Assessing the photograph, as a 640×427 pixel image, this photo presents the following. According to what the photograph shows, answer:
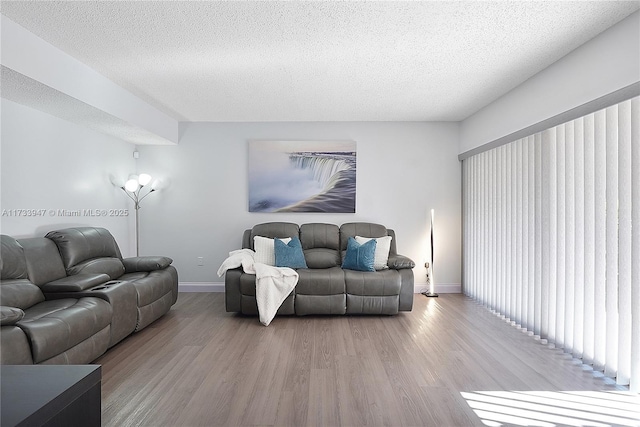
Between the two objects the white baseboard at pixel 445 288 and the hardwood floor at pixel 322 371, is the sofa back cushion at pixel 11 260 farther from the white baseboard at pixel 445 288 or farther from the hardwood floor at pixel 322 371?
the white baseboard at pixel 445 288

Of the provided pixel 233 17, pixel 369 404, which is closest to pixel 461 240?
pixel 369 404

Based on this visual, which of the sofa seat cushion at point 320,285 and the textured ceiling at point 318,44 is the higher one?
the textured ceiling at point 318,44

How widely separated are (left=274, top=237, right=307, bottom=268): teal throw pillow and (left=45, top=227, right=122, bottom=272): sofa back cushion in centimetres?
189

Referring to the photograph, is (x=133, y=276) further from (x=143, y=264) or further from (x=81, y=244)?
(x=81, y=244)

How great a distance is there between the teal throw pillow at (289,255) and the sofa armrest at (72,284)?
209cm

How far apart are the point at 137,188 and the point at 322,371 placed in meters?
4.01

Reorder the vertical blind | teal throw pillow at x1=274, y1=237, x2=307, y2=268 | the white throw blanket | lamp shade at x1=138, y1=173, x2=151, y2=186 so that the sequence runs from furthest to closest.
Result: lamp shade at x1=138, y1=173, x2=151, y2=186 < teal throw pillow at x1=274, y1=237, x2=307, y2=268 < the white throw blanket < the vertical blind

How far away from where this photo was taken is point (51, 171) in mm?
4113

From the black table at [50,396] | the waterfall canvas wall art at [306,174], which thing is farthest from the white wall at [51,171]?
the black table at [50,396]

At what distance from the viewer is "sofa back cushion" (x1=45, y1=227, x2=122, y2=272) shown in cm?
381

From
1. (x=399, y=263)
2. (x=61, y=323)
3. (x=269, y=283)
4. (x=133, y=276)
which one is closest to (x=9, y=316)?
(x=61, y=323)

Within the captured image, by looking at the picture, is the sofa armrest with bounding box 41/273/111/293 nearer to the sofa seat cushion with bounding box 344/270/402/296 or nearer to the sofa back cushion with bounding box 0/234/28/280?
the sofa back cushion with bounding box 0/234/28/280

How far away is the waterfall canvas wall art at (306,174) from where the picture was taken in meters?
5.80

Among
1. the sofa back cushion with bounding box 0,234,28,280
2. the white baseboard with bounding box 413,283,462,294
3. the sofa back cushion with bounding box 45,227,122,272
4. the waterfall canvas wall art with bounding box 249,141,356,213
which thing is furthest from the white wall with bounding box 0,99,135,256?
the white baseboard with bounding box 413,283,462,294
